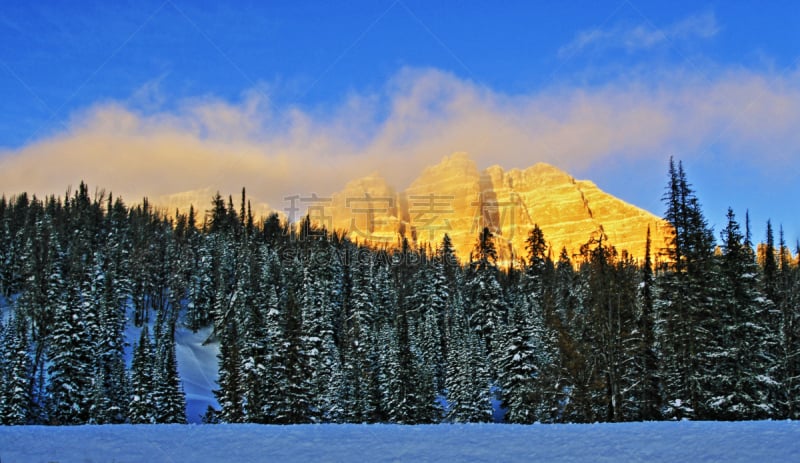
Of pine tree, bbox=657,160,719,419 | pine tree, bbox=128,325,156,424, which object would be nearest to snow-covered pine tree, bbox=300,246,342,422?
pine tree, bbox=128,325,156,424

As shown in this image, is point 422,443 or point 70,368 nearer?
point 422,443

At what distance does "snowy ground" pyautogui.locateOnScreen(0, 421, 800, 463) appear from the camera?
14.3m

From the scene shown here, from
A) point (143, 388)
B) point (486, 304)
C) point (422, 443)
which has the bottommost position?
point (143, 388)

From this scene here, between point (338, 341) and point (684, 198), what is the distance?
54.4m

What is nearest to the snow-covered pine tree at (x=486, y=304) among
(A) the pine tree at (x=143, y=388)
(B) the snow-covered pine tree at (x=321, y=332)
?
(B) the snow-covered pine tree at (x=321, y=332)

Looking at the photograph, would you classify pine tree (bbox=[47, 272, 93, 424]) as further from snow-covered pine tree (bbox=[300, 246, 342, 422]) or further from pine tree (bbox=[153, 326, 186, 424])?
snow-covered pine tree (bbox=[300, 246, 342, 422])

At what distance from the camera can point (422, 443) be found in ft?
52.5

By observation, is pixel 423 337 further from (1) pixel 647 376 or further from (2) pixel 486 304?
(1) pixel 647 376

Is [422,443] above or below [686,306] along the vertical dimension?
below

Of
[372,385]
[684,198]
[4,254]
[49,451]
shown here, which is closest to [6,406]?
[372,385]

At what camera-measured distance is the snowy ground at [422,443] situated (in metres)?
14.3

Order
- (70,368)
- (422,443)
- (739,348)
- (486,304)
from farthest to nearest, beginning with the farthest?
1. (486,304)
2. (70,368)
3. (739,348)
4. (422,443)

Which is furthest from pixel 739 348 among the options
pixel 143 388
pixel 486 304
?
pixel 143 388

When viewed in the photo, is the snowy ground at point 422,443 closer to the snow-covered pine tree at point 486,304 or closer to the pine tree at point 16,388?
the pine tree at point 16,388
